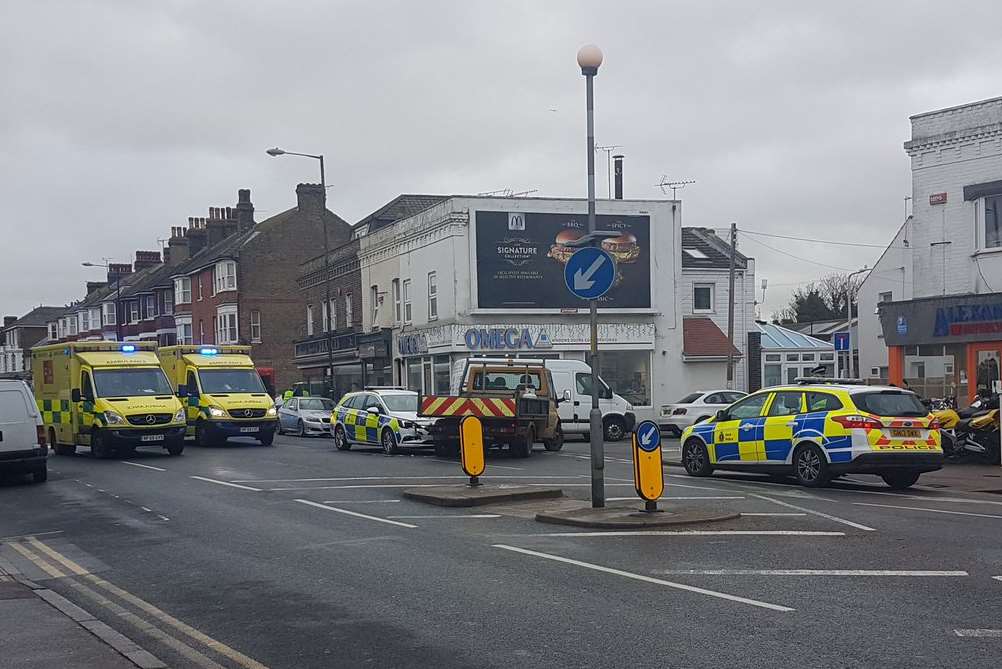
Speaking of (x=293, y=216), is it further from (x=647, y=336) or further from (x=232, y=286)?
(x=647, y=336)

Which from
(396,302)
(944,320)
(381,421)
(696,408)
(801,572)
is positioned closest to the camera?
(801,572)

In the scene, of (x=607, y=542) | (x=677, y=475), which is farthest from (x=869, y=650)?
(x=677, y=475)

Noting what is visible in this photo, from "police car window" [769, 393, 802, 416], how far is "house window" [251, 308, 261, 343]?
48.6 metres

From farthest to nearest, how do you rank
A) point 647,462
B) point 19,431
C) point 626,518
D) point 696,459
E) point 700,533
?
point 696,459
point 19,431
point 647,462
point 626,518
point 700,533

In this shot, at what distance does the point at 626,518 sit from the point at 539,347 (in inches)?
1102

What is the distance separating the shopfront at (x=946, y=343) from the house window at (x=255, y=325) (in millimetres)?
41349

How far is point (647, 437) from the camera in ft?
41.7

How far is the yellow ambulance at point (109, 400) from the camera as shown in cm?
2536

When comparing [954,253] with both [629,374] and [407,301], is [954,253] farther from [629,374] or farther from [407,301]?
[407,301]

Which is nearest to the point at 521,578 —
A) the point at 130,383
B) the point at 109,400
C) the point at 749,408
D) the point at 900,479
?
the point at 749,408

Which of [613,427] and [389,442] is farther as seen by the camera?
[613,427]

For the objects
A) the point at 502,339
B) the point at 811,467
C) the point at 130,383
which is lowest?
the point at 811,467

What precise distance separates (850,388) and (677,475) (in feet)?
13.5

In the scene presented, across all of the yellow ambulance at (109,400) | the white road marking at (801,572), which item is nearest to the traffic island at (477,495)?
the white road marking at (801,572)
